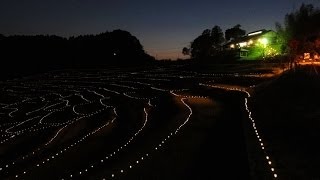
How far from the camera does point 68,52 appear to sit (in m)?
74.2

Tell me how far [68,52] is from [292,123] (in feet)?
206

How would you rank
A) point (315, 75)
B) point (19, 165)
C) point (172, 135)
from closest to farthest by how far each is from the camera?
point (19, 165), point (172, 135), point (315, 75)

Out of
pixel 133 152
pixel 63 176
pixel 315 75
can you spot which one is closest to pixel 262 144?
pixel 133 152

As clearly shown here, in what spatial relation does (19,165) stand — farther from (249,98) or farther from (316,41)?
(316,41)

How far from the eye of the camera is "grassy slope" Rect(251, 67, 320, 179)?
1069cm

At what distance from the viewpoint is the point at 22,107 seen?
1226 inches

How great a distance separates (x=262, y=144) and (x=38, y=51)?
66.7 metres

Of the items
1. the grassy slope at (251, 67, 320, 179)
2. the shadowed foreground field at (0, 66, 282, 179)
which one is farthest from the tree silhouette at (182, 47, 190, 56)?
the grassy slope at (251, 67, 320, 179)

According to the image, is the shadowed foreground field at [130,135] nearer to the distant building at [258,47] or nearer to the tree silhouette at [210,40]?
the distant building at [258,47]

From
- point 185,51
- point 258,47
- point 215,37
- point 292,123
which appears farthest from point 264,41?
point 292,123

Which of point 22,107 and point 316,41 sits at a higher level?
point 316,41

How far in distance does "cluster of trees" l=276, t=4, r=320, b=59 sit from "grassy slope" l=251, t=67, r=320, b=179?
6.91 m

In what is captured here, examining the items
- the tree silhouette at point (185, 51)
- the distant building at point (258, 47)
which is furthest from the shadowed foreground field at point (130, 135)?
the tree silhouette at point (185, 51)

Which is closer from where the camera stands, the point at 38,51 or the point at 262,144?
the point at 262,144
